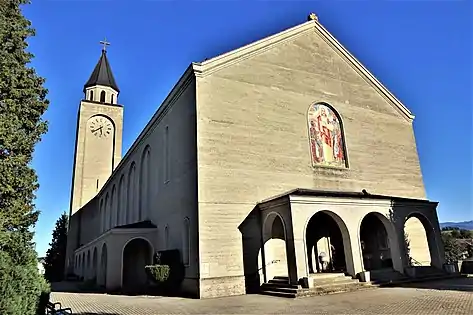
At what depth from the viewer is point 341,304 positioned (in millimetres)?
11188

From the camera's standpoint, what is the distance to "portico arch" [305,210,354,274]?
728 inches

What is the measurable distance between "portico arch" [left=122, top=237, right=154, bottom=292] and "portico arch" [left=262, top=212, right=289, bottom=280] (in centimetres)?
847

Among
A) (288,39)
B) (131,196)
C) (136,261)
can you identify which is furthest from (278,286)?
(131,196)

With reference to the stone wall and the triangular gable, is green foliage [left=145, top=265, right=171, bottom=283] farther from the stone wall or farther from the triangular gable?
the triangular gable

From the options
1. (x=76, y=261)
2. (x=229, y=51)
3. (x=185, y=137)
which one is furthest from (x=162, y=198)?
(x=76, y=261)

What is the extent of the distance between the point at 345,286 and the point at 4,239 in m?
12.4

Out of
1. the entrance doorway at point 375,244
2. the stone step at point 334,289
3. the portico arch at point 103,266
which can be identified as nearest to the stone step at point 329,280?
the stone step at point 334,289

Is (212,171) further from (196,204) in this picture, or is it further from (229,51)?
(229,51)

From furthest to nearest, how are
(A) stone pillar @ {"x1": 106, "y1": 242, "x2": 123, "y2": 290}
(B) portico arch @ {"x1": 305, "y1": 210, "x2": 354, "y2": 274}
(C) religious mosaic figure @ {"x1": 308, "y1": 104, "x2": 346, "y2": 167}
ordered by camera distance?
(C) religious mosaic figure @ {"x1": 308, "y1": 104, "x2": 346, "y2": 167} < (A) stone pillar @ {"x1": 106, "y1": 242, "x2": 123, "y2": 290} < (B) portico arch @ {"x1": 305, "y1": 210, "x2": 354, "y2": 274}

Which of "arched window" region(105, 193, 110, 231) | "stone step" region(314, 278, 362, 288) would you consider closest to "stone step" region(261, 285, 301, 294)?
"stone step" region(314, 278, 362, 288)

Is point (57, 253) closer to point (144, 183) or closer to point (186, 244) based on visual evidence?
point (144, 183)

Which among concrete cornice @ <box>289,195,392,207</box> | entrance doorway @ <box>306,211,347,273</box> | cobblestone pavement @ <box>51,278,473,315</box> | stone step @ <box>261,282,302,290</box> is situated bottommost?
cobblestone pavement @ <box>51,278,473,315</box>

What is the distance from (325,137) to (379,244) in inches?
265

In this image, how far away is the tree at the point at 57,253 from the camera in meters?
42.6
